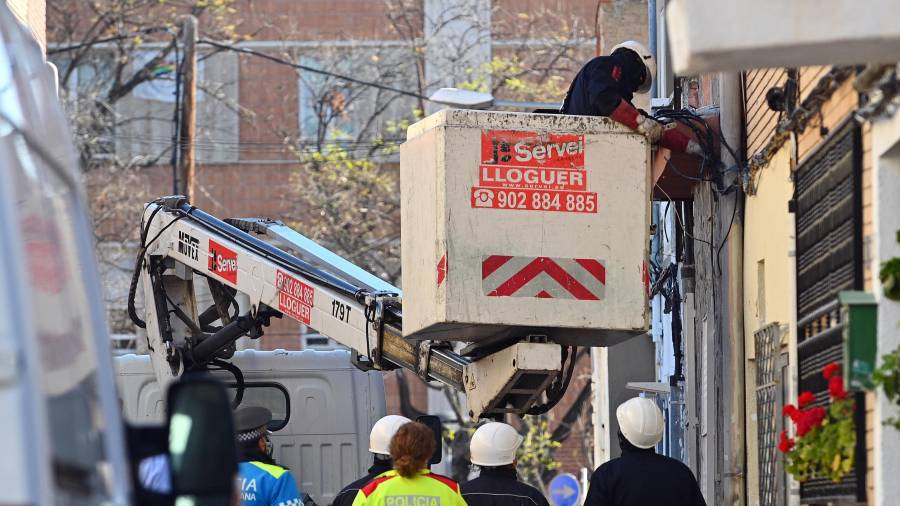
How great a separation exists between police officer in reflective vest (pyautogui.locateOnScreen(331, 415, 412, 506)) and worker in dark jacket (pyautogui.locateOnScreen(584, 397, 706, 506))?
129 cm

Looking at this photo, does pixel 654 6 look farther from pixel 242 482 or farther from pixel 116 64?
pixel 116 64

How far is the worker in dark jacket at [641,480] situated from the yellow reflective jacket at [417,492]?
77 cm

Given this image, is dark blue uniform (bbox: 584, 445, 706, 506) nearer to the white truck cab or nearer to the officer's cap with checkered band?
the officer's cap with checkered band

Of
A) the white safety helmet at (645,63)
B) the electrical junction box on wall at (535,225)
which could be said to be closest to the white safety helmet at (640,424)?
the electrical junction box on wall at (535,225)

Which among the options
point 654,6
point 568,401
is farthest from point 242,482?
point 568,401

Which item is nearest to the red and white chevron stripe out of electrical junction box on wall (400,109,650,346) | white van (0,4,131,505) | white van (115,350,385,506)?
electrical junction box on wall (400,109,650,346)

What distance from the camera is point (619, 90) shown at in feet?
31.7

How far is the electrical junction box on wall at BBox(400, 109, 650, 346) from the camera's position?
9.19 m

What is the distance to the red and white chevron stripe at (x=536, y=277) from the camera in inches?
362

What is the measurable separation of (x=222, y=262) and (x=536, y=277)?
3.87 metres

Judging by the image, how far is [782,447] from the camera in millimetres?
7855

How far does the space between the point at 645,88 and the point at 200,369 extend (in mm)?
3981

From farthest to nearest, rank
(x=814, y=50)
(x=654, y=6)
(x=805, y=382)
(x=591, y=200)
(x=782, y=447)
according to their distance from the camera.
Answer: (x=654, y=6) < (x=591, y=200) < (x=805, y=382) < (x=782, y=447) < (x=814, y=50)

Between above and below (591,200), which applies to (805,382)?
below
